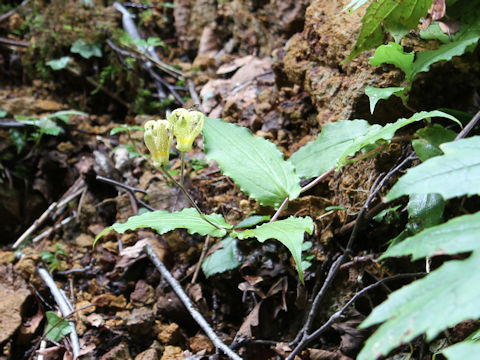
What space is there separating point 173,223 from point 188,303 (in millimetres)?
546

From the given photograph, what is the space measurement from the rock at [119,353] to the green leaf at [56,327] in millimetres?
300

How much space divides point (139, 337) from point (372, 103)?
57.5 inches

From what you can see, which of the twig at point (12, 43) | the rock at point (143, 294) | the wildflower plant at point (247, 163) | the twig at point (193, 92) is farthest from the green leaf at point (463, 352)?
the twig at point (12, 43)

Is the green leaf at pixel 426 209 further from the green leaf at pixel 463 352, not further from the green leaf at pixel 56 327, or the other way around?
the green leaf at pixel 56 327

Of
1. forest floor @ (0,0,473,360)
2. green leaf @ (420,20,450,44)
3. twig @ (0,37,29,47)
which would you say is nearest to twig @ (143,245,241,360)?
forest floor @ (0,0,473,360)

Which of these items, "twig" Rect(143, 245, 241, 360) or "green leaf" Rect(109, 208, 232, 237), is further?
"twig" Rect(143, 245, 241, 360)

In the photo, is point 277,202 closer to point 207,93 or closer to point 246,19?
point 207,93

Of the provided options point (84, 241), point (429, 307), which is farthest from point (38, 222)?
point (429, 307)

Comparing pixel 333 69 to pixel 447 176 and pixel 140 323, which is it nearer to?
pixel 447 176

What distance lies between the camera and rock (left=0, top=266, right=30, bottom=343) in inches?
68.4

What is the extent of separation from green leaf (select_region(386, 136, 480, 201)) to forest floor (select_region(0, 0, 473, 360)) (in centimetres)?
67

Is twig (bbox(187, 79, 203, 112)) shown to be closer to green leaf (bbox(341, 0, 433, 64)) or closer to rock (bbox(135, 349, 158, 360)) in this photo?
green leaf (bbox(341, 0, 433, 64))

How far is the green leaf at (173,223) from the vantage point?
1308 millimetres

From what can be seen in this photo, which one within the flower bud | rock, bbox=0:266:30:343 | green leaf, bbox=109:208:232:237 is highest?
the flower bud
